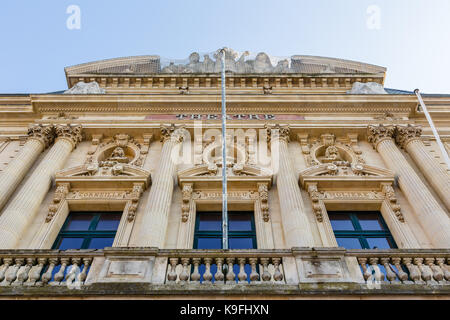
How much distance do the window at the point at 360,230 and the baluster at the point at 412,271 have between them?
3.13 meters

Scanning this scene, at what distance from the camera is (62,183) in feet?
46.9

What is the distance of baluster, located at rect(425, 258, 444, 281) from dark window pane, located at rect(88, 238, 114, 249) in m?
8.96

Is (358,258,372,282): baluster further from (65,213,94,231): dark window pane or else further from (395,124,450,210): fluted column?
(65,213,94,231): dark window pane

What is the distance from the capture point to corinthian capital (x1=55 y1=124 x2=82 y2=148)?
54.4 feet

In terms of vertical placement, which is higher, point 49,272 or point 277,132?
point 277,132

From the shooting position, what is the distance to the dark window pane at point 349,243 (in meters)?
12.5

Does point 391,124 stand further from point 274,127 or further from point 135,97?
point 135,97

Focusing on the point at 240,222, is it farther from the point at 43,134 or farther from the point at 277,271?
the point at 43,134

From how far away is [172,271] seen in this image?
9.05 meters

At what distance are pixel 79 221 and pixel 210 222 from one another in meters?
4.49

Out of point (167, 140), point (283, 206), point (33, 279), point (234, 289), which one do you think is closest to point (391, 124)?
point (283, 206)

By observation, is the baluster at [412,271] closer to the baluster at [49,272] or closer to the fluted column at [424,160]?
the fluted column at [424,160]

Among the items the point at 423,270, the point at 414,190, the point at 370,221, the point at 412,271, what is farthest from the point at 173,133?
the point at 423,270

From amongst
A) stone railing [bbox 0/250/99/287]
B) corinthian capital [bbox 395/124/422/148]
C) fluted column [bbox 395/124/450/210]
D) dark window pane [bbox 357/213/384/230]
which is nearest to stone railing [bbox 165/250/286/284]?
stone railing [bbox 0/250/99/287]
